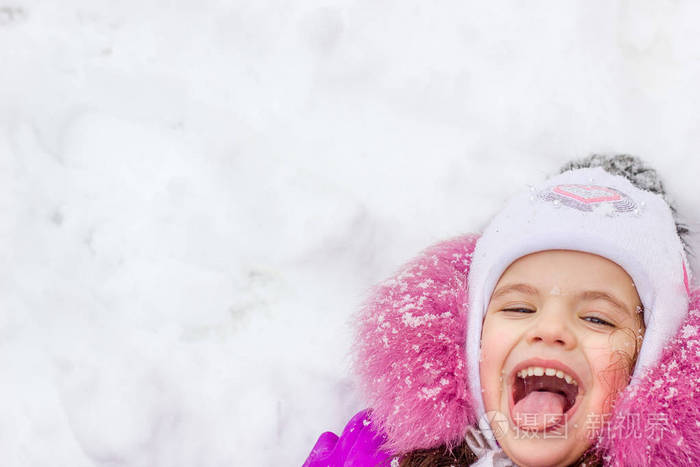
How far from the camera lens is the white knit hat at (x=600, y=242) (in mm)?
Result: 1396

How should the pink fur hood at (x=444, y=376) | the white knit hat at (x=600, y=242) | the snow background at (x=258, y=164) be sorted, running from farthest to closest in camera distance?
the snow background at (x=258, y=164) < the white knit hat at (x=600, y=242) < the pink fur hood at (x=444, y=376)

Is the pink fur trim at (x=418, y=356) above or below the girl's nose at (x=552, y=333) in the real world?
below

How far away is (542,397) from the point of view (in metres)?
1.36

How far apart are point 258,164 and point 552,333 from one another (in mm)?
897

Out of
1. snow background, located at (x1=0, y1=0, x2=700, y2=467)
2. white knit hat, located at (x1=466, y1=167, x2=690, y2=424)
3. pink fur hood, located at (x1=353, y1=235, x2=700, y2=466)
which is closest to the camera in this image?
pink fur hood, located at (x1=353, y1=235, x2=700, y2=466)

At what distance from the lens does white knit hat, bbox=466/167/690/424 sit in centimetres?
140

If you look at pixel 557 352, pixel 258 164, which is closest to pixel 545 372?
pixel 557 352

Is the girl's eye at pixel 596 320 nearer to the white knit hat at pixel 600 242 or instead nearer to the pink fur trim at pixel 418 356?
the white knit hat at pixel 600 242

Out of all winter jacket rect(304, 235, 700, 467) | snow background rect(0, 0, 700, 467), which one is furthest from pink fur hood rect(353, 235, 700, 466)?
snow background rect(0, 0, 700, 467)

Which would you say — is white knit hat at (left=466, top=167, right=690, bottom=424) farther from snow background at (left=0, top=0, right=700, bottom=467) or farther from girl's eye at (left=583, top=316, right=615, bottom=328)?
snow background at (left=0, top=0, right=700, bottom=467)

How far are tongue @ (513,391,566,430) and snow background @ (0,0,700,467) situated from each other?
0.55 metres

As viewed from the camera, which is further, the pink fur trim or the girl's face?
the pink fur trim

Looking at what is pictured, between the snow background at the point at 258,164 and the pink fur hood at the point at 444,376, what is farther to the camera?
the snow background at the point at 258,164

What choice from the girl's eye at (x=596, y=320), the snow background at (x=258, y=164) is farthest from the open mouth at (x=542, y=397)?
the snow background at (x=258, y=164)
